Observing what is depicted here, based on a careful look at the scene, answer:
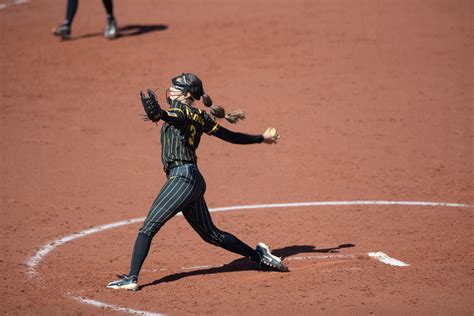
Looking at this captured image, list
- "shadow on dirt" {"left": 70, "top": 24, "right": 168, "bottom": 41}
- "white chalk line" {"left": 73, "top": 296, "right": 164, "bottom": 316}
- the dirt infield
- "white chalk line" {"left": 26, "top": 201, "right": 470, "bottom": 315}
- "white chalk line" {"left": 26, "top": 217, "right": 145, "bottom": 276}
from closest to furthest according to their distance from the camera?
"white chalk line" {"left": 73, "top": 296, "right": 164, "bottom": 316}, "white chalk line" {"left": 26, "top": 201, "right": 470, "bottom": 315}, the dirt infield, "white chalk line" {"left": 26, "top": 217, "right": 145, "bottom": 276}, "shadow on dirt" {"left": 70, "top": 24, "right": 168, "bottom": 41}

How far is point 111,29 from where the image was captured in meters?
17.2

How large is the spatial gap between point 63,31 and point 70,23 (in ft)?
0.82

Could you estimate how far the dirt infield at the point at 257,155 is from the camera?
784cm

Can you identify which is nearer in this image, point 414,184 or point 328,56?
point 414,184

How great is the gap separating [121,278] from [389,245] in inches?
119

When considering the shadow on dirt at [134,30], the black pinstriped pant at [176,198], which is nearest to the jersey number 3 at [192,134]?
the black pinstriped pant at [176,198]

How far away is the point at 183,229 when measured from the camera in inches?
394

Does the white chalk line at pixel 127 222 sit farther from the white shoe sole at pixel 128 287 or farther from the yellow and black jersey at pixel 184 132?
the yellow and black jersey at pixel 184 132

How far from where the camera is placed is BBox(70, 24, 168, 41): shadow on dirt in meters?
17.8

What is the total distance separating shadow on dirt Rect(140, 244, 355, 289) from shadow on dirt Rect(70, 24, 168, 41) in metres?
9.68

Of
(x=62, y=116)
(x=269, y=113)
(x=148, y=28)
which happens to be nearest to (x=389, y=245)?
(x=269, y=113)

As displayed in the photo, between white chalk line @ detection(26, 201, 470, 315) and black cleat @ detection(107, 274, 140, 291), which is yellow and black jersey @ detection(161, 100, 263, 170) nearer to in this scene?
black cleat @ detection(107, 274, 140, 291)

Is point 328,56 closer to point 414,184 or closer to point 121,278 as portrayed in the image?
point 414,184

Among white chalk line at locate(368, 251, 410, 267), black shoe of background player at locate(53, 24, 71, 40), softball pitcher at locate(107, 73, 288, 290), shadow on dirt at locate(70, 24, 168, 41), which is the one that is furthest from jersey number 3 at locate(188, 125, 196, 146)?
shadow on dirt at locate(70, 24, 168, 41)
